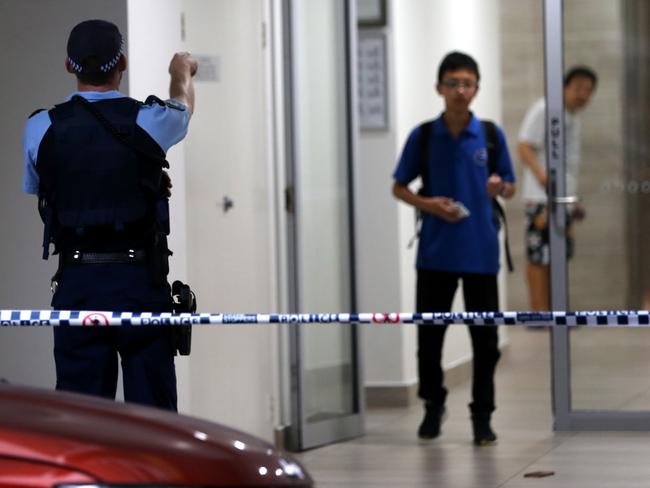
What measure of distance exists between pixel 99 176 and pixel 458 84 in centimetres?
318

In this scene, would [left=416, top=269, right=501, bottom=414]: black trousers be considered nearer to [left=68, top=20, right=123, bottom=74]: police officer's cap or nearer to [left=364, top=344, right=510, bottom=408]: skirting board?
[left=364, top=344, right=510, bottom=408]: skirting board

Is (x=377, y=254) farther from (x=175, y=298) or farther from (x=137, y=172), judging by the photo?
(x=137, y=172)

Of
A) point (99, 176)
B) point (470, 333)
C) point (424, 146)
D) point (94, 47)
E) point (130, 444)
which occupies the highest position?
point (94, 47)

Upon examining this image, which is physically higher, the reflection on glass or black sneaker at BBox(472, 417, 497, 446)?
the reflection on glass

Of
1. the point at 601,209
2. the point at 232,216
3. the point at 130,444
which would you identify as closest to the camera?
the point at 130,444

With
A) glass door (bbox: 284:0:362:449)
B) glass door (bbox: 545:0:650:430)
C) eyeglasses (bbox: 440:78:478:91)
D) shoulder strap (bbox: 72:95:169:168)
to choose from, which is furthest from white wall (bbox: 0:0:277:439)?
glass door (bbox: 545:0:650:430)

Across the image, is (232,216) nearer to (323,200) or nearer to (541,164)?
(323,200)

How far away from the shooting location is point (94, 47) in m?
4.98

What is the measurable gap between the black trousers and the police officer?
284cm

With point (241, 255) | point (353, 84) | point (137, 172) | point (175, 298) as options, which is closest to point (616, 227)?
point (353, 84)

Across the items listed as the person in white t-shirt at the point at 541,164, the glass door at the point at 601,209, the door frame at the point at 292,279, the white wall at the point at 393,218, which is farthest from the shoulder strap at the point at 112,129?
the white wall at the point at 393,218

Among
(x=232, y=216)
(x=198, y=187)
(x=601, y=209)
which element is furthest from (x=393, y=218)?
(x=198, y=187)

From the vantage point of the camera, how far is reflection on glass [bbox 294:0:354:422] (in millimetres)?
7859

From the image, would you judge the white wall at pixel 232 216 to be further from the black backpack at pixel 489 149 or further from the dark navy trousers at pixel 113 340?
the dark navy trousers at pixel 113 340
